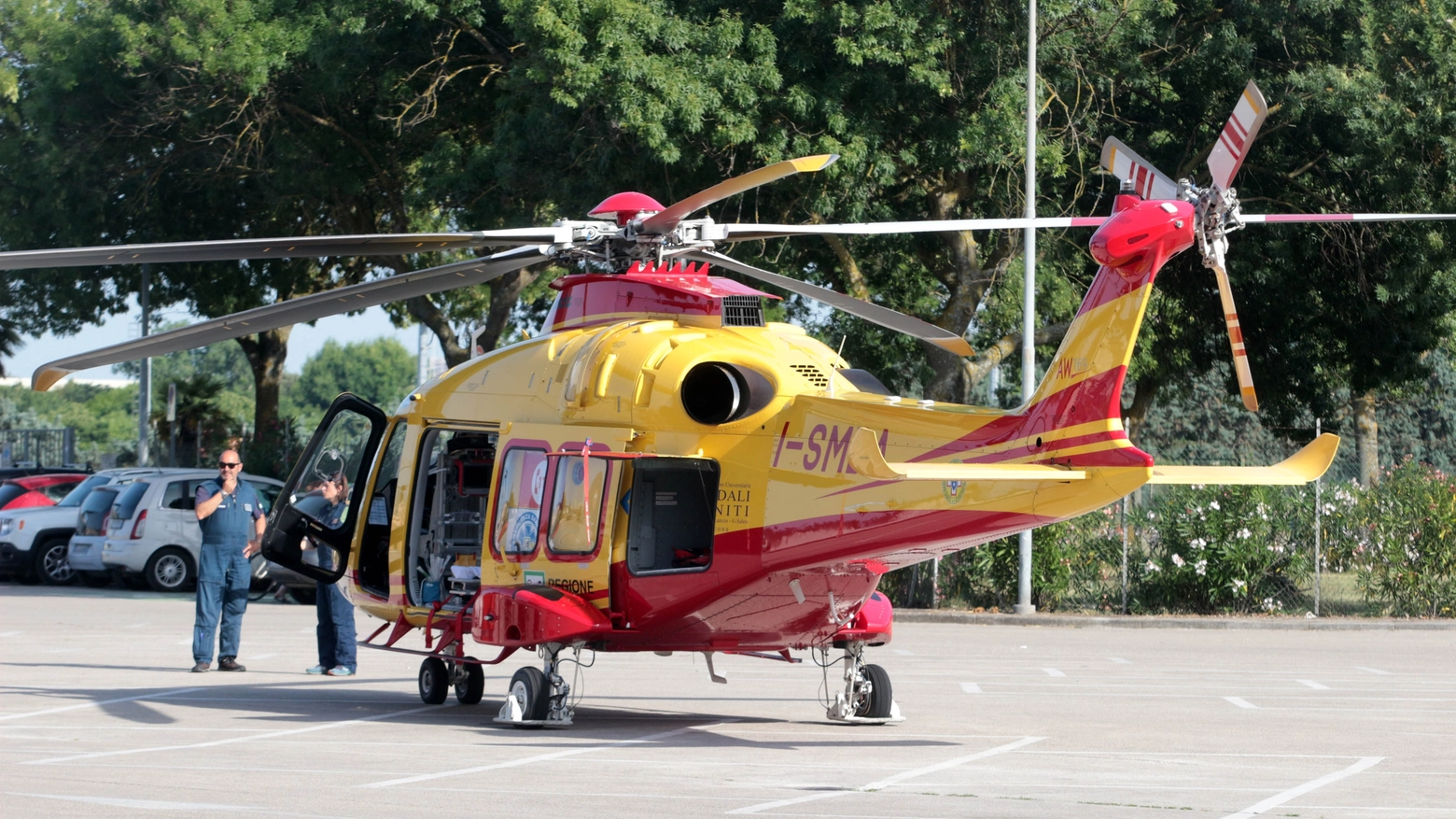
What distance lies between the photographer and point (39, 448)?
Answer: 44.9m

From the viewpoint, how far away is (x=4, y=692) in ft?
44.1

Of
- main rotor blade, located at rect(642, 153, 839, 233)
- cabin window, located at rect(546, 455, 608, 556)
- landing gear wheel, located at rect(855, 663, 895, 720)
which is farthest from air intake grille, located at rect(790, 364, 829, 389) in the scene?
landing gear wheel, located at rect(855, 663, 895, 720)

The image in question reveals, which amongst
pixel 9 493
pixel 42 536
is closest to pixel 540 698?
pixel 42 536

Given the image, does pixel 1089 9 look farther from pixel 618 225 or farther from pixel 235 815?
pixel 235 815

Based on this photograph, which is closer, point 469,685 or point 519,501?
point 519,501

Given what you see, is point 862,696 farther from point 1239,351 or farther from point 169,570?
point 169,570

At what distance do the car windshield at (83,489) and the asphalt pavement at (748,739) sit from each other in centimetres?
762

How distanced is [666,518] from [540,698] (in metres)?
1.52

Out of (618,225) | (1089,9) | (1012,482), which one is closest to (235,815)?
(1012,482)

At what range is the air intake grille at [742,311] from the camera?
1177cm

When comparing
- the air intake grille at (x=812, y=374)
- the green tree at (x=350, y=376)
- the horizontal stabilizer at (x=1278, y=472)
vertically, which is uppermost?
the green tree at (x=350, y=376)

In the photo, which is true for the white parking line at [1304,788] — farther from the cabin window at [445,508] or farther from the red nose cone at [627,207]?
the cabin window at [445,508]

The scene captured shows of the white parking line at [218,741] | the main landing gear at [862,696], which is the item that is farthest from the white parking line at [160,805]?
the main landing gear at [862,696]

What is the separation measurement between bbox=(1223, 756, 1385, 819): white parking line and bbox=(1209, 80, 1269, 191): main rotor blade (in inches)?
126
